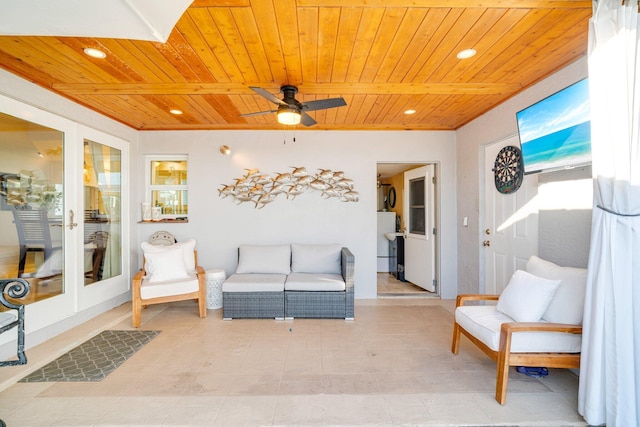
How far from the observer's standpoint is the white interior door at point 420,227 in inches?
182

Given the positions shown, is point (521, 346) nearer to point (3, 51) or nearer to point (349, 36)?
point (349, 36)

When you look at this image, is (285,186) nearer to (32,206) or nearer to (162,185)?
(162,185)

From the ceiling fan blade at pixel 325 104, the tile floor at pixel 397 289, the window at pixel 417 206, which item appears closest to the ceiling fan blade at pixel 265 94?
the ceiling fan blade at pixel 325 104

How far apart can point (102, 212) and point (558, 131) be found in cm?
489

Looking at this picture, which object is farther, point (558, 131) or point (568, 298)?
point (558, 131)

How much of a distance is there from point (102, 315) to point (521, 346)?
4.32 metres

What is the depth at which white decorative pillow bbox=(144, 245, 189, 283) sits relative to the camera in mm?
3580

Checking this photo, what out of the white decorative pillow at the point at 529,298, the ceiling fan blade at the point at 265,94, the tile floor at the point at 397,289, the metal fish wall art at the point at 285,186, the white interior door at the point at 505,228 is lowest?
the tile floor at the point at 397,289

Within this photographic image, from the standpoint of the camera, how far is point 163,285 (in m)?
3.42

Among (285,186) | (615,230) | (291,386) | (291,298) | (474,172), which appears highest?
(474,172)

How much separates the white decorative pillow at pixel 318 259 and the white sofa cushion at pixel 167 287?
1.27 metres

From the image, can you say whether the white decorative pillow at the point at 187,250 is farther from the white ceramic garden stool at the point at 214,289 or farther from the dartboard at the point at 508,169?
the dartboard at the point at 508,169

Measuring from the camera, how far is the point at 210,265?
448 cm

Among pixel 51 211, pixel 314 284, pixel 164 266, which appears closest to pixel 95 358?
pixel 164 266
